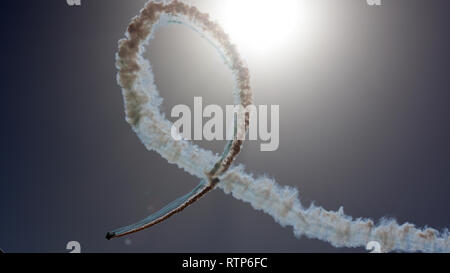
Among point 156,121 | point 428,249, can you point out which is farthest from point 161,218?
point 428,249

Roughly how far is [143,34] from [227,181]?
14.6 m

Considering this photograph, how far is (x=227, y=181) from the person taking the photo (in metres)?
29.4

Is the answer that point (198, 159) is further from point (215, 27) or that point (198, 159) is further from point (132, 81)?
point (215, 27)

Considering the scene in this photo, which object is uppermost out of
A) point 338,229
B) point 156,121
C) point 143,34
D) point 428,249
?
point 143,34

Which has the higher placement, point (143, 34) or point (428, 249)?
point (143, 34)

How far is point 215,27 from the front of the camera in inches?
995

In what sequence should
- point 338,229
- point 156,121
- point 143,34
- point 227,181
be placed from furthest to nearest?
point 338,229
point 227,181
point 156,121
point 143,34

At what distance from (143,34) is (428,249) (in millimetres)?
34900

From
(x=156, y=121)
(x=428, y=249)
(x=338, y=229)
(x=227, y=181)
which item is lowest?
(x=428, y=249)

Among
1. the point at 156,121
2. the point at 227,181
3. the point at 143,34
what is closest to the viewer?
the point at 143,34

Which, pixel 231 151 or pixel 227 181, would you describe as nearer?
pixel 231 151

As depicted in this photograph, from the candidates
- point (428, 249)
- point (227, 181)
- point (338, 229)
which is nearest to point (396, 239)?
point (428, 249)

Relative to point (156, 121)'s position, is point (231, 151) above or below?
below

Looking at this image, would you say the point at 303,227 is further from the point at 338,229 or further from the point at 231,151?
the point at 231,151
